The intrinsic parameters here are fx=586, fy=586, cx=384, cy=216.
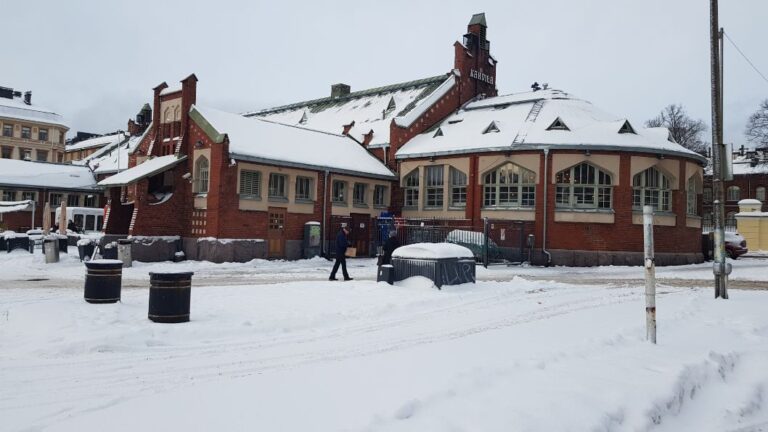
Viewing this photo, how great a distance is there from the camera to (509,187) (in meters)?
29.5

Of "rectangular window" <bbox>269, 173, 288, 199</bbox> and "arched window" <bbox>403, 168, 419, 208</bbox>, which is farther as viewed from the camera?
"arched window" <bbox>403, 168, 419, 208</bbox>

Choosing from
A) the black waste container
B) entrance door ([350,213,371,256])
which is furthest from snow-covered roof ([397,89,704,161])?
the black waste container

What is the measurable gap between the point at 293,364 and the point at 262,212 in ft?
66.3

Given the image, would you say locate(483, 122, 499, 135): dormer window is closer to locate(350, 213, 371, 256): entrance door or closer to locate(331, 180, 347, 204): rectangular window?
locate(350, 213, 371, 256): entrance door

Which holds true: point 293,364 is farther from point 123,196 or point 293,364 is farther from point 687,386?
point 123,196

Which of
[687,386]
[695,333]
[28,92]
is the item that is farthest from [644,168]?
[28,92]

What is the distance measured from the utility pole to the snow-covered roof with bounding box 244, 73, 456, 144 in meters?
20.6

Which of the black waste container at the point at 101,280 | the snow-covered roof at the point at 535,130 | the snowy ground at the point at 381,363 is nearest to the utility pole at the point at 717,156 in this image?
the snowy ground at the point at 381,363

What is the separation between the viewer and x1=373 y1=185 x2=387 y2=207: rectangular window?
33.2 m

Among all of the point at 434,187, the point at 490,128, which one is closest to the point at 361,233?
the point at 434,187

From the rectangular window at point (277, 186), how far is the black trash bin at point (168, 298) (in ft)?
57.5

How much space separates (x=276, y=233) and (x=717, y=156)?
19133 millimetres

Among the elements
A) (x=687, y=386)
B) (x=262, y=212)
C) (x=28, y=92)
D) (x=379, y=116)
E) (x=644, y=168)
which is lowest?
(x=687, y=386)

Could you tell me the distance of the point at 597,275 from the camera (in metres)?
22.8
